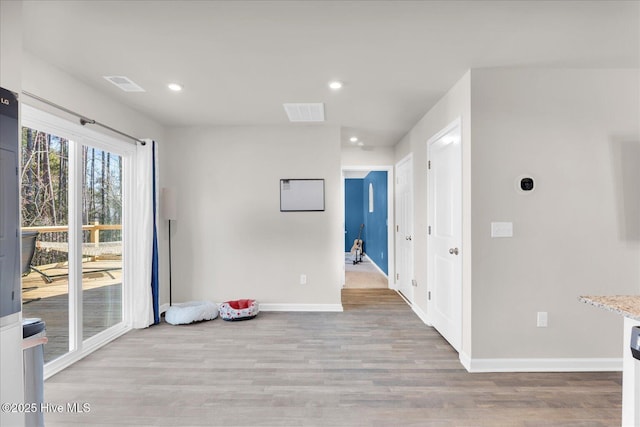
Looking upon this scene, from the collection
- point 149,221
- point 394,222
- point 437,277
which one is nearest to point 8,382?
point 149,221

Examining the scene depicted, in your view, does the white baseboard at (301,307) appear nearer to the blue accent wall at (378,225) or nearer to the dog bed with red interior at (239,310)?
the dog bed with red interior at (239,310)

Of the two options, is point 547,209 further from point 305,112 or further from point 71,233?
point 71,233

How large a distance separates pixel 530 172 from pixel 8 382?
353 centimetres

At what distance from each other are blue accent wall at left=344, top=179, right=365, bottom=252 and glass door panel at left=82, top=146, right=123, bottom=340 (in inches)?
307

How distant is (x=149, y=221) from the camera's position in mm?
3834

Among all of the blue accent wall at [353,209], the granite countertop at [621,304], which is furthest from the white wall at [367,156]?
the blue accent wall at [353,209]

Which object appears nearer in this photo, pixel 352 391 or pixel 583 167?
pixel 352 391

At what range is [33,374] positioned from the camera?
1678 millimetres

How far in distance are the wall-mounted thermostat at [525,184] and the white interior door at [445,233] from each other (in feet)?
1.46

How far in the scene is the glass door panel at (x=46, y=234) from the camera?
2559 mm

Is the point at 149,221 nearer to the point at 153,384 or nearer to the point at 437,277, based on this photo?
the point at 153,384

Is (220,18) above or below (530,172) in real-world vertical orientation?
above

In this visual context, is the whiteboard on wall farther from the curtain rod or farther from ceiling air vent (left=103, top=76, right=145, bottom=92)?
ceiling air vent (left=103, top=76, right=145, bottom=92)

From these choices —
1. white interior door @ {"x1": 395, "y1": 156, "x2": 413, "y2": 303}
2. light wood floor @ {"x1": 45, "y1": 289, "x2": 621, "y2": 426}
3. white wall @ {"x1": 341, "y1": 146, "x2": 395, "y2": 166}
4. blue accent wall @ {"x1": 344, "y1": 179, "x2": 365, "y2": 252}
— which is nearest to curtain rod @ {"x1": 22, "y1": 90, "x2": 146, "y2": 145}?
light wood floor @ {"x1": 45, "y1": 289, "x2": 621, "y2": 426}
